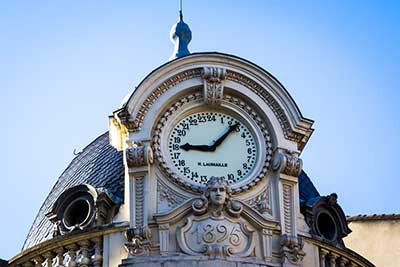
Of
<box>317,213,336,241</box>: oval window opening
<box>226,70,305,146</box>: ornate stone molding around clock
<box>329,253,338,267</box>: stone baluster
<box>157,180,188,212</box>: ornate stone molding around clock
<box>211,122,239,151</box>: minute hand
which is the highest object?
<box>226,70,305,146</box>: ornate stone molding around clock

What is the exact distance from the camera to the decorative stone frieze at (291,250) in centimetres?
1794

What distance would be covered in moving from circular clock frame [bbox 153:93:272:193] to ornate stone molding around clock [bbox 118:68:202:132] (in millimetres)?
282

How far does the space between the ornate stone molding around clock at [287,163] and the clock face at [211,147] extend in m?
0.35

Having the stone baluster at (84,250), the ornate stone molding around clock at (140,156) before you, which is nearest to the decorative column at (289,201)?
the ornate stone molding around clock at (140,156)

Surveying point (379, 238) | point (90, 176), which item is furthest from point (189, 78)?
point (379, 238)

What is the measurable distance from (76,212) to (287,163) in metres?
3.63

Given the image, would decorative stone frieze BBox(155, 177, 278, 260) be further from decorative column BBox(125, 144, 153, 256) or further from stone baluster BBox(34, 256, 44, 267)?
stone baluster BBox(34, 256, 44, 267)

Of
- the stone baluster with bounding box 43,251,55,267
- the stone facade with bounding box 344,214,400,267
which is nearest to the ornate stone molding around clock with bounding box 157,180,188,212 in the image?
the stone baluster with bounding box 43,251,55,267

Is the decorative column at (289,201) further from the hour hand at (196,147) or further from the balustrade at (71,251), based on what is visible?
the balustrade at (71,251)

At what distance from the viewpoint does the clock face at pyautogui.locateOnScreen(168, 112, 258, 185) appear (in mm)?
18406

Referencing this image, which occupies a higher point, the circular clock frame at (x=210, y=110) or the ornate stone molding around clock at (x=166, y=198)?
the circular clock frame at (x=210, y=110)

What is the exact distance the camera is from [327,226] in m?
19.9

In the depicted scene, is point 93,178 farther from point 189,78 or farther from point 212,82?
point 212,82

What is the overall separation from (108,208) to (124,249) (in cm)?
94
